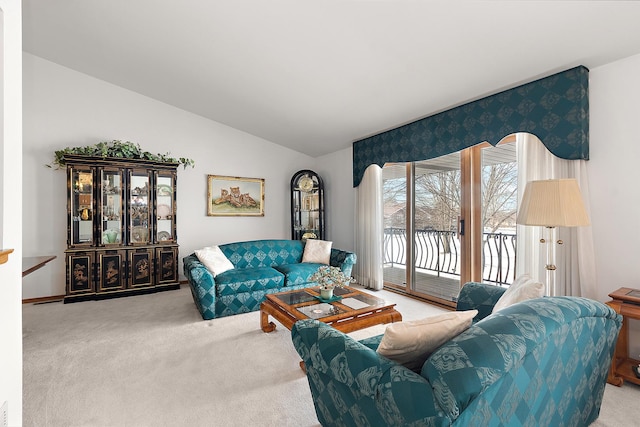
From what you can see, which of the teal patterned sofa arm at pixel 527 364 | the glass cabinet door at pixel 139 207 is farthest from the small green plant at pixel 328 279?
the glass cabinet door at pixel 139 207

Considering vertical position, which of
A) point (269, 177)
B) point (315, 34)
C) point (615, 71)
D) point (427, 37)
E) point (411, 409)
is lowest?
point (411, 409)

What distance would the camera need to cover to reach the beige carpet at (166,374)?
74.7 inches

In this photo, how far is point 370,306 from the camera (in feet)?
9.11

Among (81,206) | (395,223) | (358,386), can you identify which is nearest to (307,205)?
(395,223)

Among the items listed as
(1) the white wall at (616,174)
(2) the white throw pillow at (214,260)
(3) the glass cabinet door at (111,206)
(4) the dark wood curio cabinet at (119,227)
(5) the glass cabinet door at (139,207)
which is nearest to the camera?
(1) the white wall at (616,174)

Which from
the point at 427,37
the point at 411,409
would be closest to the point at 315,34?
the point at 427,37

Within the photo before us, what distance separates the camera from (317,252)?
16.0ft

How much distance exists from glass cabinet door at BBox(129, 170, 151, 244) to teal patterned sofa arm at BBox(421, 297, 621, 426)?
481cm

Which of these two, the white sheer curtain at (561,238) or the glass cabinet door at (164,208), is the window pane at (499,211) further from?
the glass cabinet door at (164,208)

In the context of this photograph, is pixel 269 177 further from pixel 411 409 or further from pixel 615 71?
pixel 411 409

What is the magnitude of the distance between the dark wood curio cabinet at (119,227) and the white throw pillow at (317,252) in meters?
2.12

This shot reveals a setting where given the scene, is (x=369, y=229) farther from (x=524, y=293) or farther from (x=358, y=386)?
(x=358, y=386)

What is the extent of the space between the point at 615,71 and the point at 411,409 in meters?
3.19

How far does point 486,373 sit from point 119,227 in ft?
16.6
